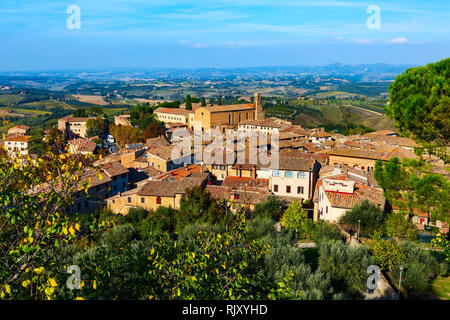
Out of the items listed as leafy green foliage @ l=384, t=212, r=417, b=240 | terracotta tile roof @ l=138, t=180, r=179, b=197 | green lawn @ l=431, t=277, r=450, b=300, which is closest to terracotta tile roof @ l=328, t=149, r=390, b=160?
leafy green foliage @ l=384, t=212, r=417, b=240

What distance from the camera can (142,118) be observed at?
6116 centimetres

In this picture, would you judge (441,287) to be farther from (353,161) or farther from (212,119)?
(212,119)

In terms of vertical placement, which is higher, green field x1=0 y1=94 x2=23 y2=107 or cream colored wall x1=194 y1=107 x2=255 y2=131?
green field x1=0 y1=94 x2=23 y2=107

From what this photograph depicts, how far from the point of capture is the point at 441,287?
40.4 feet

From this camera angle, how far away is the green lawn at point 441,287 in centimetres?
1173

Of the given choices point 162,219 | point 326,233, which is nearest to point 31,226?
point 326,233

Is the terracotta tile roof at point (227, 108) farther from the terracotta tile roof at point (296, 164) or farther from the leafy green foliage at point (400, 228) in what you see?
the leafy green foliage at point (400, 228)

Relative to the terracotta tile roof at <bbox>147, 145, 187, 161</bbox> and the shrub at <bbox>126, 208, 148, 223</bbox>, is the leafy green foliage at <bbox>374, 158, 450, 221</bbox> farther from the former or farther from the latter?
the terracotta tile roof at <bbox>147, 145, 187, 161</bbox>

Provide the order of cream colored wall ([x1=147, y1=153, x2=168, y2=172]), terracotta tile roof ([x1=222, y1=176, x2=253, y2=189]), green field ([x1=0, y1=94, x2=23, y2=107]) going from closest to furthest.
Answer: terracotta tile roof ([x1=222, y1=176, x2=253, y2=189])
cream colored wall ([x1=147, y1=153, x2=168, y2=172])
green field ([x1=0, y1=94, x2=23, y2=107])

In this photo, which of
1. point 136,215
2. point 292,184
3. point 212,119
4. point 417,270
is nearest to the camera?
point 417,270

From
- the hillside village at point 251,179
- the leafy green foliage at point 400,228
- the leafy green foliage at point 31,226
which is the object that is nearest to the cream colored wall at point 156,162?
the hillside village at point 251,179

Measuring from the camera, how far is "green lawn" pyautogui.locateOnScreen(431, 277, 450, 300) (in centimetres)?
1173

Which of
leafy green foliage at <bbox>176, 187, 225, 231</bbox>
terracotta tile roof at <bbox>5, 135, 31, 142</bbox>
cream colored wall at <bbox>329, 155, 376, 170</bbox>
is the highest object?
terracotta tile roof at <bbox>5, 135, 31, 142</bbox>
